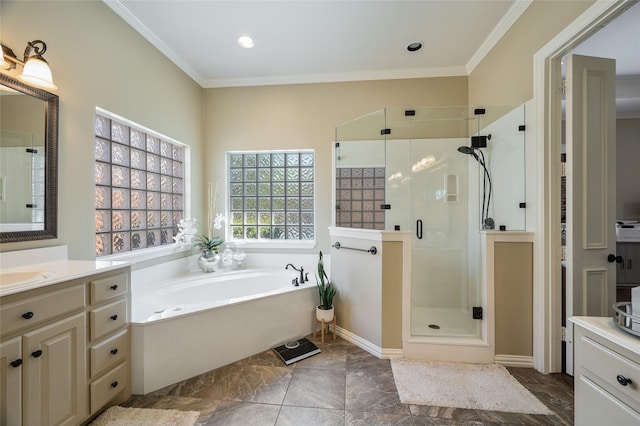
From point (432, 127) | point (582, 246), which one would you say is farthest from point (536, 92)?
point (582, 246)

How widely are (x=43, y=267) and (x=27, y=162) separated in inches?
25.1

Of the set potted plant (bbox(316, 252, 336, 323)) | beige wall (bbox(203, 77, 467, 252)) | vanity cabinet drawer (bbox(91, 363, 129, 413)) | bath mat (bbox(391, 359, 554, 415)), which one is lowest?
bath mat (bbox(391, 359, 554, 415))

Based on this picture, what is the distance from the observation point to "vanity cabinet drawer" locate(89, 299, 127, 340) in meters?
1.34

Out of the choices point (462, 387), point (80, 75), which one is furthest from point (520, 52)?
point (80, 75)

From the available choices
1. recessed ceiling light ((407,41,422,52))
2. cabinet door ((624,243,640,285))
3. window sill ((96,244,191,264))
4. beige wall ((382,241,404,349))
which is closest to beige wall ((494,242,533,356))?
beige wall ((382,241,404,349))

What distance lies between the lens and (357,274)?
226cm

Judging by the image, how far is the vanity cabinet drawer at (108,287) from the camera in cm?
134

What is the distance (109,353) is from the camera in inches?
56.2

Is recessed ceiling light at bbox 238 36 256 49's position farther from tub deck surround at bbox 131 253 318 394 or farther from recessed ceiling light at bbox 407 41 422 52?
tub deck surround at bbox 131 253 318 394

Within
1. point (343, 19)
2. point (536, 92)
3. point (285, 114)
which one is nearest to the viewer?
point (536, 92)

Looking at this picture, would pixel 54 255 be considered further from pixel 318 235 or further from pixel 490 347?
pixel 490 347

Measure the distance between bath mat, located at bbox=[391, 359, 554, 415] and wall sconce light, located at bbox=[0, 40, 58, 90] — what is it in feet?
9.49

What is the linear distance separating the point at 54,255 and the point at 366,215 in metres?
2.33

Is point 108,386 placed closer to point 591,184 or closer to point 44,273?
point 44,273
